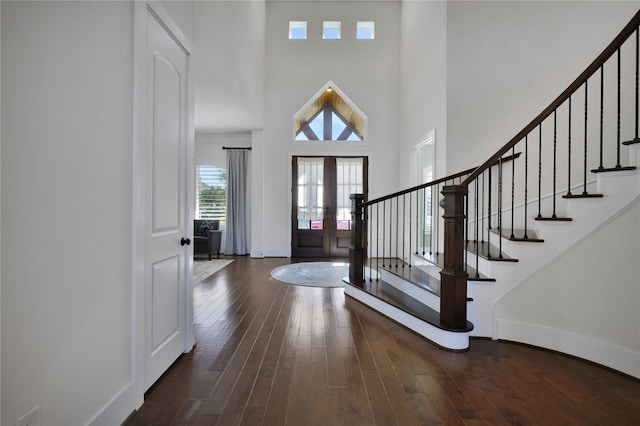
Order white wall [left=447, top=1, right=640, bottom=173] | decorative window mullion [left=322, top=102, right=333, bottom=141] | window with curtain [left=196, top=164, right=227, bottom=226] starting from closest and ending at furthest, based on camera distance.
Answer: white wall [left=447, top=1, right=640, bottom=173], decorative window mullion [left=322, top=102, right=333, bottom=141], window with curtain [left=196, top=164, right=227, bottom=226]

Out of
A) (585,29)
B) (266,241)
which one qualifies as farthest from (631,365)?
(266,241)

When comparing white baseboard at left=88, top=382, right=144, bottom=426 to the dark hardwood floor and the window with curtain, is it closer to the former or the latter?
the dark hardwood floor

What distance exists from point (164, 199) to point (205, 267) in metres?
3.93

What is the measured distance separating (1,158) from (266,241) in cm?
582

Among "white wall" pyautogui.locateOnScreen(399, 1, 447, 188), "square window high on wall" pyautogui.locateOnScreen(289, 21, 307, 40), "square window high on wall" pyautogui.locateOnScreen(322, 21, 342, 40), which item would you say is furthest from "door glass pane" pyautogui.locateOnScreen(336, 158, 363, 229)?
"square window high on wall" pyautogui.locateOnScreen(289, 21, 307, 40)

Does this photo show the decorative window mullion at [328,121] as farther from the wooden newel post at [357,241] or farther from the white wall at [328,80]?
the wooden newel post at [357,241]

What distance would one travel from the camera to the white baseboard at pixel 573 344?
6.55 feet

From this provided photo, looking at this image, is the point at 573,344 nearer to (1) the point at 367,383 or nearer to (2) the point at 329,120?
(1) the point at 367,383

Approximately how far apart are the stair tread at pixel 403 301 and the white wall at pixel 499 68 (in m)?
1.85

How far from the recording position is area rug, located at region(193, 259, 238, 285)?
188 inches

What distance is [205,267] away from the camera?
5.59 m

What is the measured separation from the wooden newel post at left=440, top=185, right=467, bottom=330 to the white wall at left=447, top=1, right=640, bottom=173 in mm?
1768

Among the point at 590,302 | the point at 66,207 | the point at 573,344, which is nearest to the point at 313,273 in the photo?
the point at 573,344

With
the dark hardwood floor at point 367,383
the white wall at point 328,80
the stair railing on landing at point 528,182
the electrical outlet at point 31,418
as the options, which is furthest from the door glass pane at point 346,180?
the electrical outlet at point 31,418
